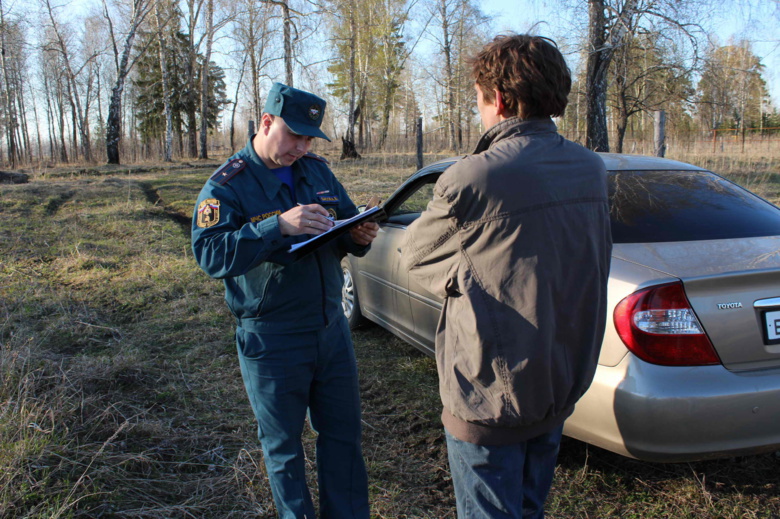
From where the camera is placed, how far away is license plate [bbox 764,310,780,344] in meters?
2.03

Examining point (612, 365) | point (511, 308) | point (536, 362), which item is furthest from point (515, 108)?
point (612, 365)

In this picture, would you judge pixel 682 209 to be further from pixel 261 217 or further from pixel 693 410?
pixel 261 217

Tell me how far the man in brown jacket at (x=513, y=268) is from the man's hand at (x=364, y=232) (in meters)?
0.60

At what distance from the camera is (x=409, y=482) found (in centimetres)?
250

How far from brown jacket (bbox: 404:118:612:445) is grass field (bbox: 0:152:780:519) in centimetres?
123

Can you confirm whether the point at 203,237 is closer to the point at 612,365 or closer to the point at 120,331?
the point at 612,365

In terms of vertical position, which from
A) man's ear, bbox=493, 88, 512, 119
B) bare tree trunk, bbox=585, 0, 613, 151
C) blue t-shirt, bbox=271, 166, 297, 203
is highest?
bare tree trunk, bbox=585, 0, 613, 151

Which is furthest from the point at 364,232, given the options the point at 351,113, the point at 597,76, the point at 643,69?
the point at 351,113

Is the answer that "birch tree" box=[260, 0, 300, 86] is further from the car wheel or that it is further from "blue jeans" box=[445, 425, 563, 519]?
"blue jeans" box=[445, 425, 563, 519]

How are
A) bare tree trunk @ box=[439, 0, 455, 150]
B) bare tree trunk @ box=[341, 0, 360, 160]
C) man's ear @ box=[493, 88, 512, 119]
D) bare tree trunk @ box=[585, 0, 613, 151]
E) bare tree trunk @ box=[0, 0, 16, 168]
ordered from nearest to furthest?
man's ear @ box=[493, 88, 512, 119] < bare tree trunk @ box=[585, 0, 613, 151] < bare tree trunk @ box=[0, 0, 16, 168] < bare tree trunk @ box=[341, 0, 360, 160] < bare tree trunk @ box=[439, 0, 455, 150]

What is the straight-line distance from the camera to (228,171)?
1.86m

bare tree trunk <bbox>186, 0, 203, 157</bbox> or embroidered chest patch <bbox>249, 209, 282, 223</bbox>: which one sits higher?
bare tree trunk <bbox>186, 0, 203, 157</bbox>

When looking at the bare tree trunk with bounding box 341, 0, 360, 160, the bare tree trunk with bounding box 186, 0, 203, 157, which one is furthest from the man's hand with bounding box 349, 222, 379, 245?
the bare tree trunk with bounding box 186, 0, 203, 157

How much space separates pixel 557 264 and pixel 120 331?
3.92 m
